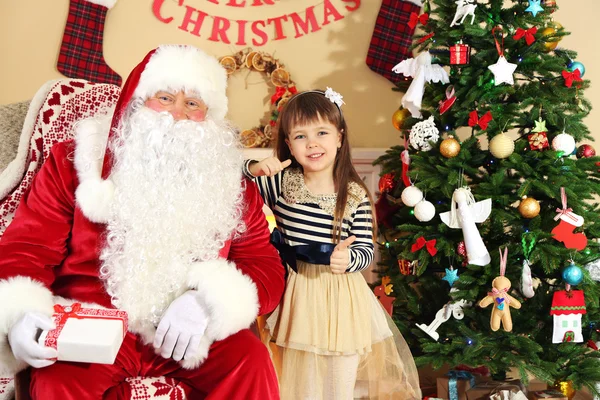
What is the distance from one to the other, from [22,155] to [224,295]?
1.06 m

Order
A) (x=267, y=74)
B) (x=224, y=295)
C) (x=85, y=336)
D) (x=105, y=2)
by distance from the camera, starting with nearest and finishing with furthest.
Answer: (x=85, y=336)
(x=224, y=295)
(x=105, y=2)
(x=267, y=74)

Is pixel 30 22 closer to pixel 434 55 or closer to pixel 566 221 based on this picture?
pixel 434 55

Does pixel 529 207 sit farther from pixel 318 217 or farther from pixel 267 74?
pixel 267 74

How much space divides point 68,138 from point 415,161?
1.51 metres

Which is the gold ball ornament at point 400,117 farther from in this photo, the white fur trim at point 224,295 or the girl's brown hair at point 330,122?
the white fur trim at point 224,295

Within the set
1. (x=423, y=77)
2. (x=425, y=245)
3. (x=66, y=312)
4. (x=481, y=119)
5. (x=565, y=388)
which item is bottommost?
(x=565, y=388)

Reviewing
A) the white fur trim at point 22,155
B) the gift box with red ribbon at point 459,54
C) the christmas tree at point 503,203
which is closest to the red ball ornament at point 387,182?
the christmas tree at point 503,203

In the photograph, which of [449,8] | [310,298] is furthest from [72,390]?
[449,8]

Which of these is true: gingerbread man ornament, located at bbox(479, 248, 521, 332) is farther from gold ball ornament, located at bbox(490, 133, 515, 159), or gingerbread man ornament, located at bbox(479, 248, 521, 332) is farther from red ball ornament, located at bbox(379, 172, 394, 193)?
red ball ornament, located at bbox(379, 172, 394, 193)

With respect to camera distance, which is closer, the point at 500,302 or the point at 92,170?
the point at 92,170

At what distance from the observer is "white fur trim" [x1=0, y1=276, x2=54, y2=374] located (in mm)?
1572

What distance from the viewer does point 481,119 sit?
7.89ft

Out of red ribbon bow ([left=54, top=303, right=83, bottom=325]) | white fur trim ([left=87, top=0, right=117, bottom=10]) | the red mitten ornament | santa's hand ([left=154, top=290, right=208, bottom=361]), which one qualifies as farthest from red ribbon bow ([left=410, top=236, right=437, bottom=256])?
white fur trim ([left=87, top=0, right=117, bottom=10])

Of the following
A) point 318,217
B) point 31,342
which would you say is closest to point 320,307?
point 318,217
